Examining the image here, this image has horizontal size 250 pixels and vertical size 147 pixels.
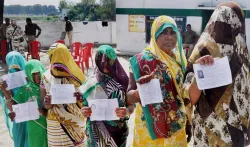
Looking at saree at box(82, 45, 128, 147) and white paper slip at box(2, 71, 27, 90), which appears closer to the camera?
saree at box(82, 45, 128, 147)

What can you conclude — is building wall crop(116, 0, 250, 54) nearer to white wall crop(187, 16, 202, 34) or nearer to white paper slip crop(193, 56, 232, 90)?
white wall crop(187, 16, 202, 34)

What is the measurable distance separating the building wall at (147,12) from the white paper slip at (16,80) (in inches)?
382

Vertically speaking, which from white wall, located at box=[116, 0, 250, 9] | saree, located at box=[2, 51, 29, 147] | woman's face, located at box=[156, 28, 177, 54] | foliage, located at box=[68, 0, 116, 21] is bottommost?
saree, located at box=[2, 51, 29, 147]

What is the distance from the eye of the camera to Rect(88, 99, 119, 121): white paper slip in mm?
2841

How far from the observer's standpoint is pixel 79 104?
3.44m

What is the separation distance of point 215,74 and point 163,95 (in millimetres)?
551

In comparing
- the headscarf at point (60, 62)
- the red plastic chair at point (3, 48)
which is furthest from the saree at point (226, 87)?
the red plastic chair at point (3, 48)

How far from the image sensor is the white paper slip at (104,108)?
2.84 metres

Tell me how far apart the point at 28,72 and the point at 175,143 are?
1914mm

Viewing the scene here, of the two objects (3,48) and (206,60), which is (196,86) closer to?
(206,60)

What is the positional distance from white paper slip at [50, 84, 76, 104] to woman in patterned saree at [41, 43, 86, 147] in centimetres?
12

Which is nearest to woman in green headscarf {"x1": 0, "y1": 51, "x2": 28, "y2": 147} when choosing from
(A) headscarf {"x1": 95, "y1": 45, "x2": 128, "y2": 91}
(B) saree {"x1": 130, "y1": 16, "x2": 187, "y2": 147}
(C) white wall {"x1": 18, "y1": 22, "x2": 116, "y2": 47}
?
(A) headscarf {"x1": 95, "y1": 45, "x2": 128, "y2": 91}

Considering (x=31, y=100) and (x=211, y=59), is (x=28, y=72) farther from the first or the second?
(x=211, y=59)

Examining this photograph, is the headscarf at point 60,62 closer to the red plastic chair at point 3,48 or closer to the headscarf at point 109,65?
the headscarf at point 109,65
